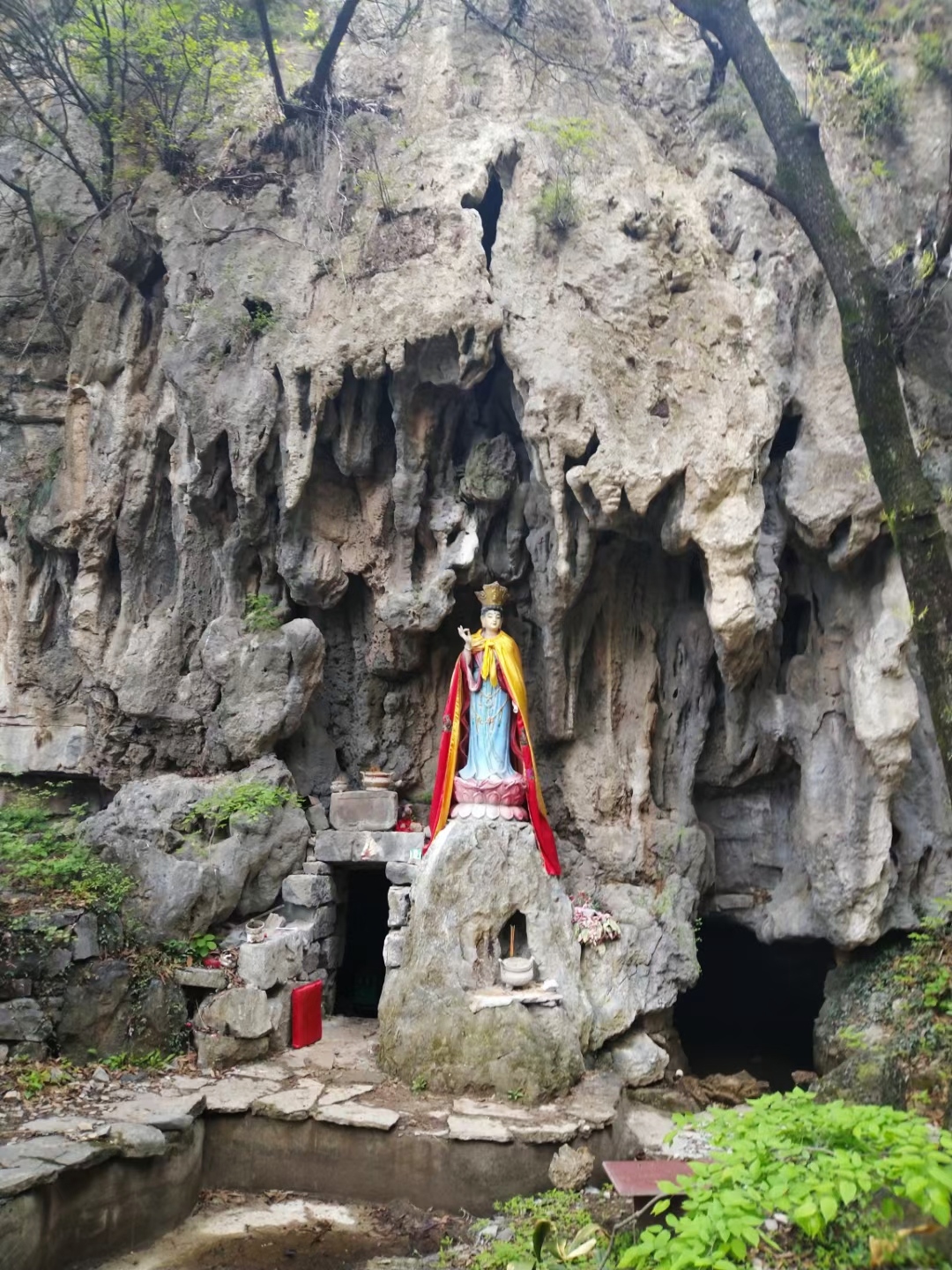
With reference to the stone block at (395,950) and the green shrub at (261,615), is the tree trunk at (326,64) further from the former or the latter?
the stone block at (395,950)

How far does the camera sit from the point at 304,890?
9875 millimetres

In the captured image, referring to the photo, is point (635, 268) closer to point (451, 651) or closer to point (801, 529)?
point (801, 529)

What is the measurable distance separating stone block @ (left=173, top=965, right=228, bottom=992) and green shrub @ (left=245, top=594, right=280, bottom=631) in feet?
13.5

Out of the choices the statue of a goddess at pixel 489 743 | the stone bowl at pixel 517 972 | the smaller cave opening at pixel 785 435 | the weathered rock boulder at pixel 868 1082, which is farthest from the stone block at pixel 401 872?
the smaller cave opening at pixel 785 435

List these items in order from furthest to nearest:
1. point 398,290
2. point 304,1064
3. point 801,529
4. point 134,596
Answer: point 134,596 < point 398,290 < point 801,529 < point 304,1064

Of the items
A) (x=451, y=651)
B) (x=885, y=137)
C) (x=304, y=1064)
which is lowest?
(x=304, y=1064)

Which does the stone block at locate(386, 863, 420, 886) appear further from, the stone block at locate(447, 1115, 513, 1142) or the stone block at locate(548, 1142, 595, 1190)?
the stone block at locate(548, 1142, 595, 1190)

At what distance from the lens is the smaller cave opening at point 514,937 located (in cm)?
895

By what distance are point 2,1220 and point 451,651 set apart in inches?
315

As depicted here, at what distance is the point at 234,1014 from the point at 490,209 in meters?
9.71

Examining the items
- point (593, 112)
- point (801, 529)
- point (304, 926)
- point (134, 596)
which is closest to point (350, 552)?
point (134, 596)

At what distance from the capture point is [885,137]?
10.1m

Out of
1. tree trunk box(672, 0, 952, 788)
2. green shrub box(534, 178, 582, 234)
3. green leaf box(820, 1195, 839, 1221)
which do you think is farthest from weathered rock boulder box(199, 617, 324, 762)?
green leaf box(820, 1195, 839, 1221)

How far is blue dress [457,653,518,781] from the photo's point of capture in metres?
9.80
